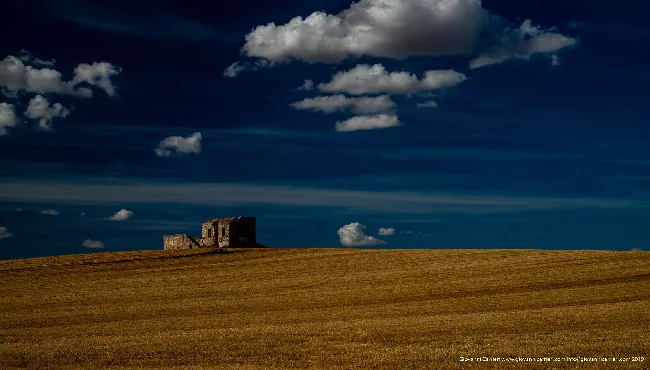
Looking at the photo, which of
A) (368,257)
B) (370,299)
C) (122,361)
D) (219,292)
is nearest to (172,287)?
(219,292)

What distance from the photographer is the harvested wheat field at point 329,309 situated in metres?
16.8

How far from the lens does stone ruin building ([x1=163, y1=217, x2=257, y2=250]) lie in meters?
63.2

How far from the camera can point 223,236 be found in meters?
63.6

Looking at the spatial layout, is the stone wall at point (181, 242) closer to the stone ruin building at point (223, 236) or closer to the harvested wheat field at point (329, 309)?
the stone ruin building at point (223, 236)

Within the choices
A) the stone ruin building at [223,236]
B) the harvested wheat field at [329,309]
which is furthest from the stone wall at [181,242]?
the harvested wheat field at [329,309]

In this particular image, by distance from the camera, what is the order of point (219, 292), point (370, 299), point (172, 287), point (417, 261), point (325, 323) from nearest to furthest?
point (325, 323) → point (370, 299) → point (219, 292) → point (172, 287) → point (417, 261)

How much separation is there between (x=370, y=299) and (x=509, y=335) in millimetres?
13051

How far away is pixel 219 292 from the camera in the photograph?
36.2 metres

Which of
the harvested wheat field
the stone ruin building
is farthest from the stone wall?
the harvested wheat field

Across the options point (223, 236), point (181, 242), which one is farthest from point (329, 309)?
point (181, 242)

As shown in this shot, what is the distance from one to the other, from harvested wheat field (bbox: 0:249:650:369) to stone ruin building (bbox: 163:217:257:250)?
329 inches

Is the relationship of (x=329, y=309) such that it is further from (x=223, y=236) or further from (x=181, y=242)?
(x=181, y=242)

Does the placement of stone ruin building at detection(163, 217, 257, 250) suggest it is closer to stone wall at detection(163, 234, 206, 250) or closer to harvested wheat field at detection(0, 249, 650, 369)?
stone wall at detection(163, 234, 206, 250)

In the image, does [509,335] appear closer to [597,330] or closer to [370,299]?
[597,330]
